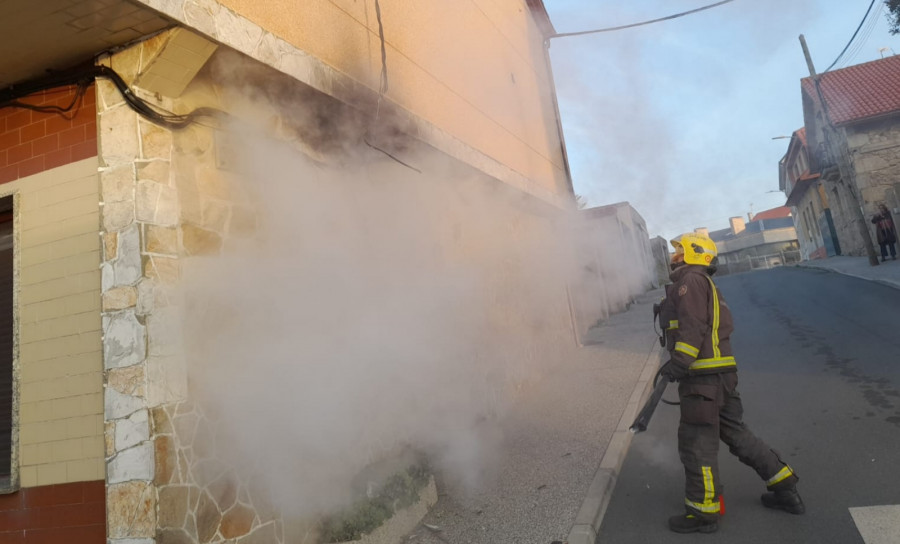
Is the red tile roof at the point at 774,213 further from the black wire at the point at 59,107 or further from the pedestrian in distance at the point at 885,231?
the black wire at the point at 59,107

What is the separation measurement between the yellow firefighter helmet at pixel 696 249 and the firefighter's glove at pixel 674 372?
2.08 feet

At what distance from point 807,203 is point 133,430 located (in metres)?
33.1

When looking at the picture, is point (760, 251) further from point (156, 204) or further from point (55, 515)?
point (55, 515)

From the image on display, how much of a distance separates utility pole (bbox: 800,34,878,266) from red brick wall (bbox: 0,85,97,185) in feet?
54.8

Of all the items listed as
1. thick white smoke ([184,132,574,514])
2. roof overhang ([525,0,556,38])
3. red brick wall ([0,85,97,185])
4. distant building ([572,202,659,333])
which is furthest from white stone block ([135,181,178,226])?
roof overhang ([525,0,556,38])

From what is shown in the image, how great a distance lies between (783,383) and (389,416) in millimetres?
4190

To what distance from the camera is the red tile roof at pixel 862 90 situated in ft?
56.6

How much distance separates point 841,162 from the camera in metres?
18.0

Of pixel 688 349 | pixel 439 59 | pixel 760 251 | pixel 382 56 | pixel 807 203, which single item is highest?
pixel 807 203

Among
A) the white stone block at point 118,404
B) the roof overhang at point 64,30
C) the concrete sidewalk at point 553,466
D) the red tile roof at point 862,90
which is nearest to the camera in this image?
the roof overhang at point 64,30

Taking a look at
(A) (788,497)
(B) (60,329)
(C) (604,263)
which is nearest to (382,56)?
(B) (60,329)

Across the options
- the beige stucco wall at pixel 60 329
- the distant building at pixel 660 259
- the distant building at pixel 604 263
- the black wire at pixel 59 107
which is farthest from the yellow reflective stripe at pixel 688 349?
the distant building at pixel 660 259

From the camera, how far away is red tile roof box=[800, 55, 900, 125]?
56.6 feet

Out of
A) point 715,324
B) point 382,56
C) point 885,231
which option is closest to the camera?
point 715,324
